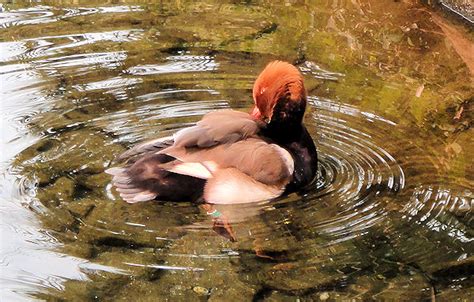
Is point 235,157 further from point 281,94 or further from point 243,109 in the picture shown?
point 243,109

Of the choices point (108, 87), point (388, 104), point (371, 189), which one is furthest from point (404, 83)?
point (108, 87)

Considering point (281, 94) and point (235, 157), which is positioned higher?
point (281, 94)

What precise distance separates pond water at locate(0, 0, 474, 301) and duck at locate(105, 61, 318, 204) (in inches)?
3.5

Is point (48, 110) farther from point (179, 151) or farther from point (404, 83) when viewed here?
point (404, 83)

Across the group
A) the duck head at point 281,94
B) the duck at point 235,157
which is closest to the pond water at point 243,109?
the duck at point 235,157

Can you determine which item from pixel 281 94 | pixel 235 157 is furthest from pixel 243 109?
pixel 235 157

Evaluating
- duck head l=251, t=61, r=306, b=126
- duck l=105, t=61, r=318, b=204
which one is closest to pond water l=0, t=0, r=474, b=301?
duck l=105, t=61, r=318, b=204

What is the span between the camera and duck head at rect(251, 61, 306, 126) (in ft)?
16.3

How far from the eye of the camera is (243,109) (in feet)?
18.6

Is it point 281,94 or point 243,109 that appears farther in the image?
point 243,109

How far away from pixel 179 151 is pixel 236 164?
0.31 m

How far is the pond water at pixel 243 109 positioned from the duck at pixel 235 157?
0.29 feet

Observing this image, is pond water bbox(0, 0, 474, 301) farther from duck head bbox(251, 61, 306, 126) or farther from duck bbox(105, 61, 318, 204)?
duck head bbox(251, 61, 306, 126)

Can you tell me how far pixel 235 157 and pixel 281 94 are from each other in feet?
1.63
